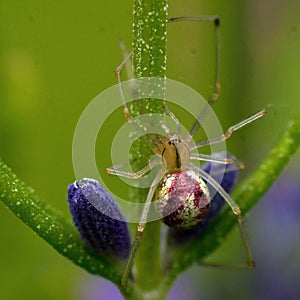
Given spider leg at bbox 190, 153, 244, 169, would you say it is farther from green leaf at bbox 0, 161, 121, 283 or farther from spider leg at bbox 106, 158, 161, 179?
green leaf at bbox 0, 161, 121, 283

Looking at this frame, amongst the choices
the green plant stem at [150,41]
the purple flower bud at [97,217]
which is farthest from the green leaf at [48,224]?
the green plant stem at [150,41]

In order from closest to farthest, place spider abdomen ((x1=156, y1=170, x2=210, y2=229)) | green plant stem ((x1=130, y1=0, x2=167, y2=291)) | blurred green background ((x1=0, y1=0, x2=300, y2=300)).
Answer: green plant stem ((x1=130, y1=0, x2=167, y2=291))
spider abdomen ((x1=156, y1=170, x2=210, y2=229))
blurred green background ((x1=0, y1=0, x2=300, y2=300))

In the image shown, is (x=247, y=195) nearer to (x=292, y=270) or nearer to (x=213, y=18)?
(x=213, y=18)

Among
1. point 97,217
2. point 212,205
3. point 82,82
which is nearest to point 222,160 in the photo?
point 212,205

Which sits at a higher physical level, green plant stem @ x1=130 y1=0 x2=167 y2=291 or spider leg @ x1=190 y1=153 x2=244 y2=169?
green plant stem @ x1=130 y1=0 x2=167 y2=291

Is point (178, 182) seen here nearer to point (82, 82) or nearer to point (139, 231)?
point (139, 231)

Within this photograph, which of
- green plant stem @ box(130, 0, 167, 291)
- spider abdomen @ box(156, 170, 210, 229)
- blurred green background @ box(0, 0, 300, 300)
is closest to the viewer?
green plant stem @ box(130, 0, 167, 291)

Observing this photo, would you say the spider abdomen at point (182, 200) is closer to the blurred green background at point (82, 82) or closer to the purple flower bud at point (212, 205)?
the purple flower bud at point (212, 205)

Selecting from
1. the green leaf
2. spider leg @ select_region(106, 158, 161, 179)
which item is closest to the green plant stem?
spider leg @ select_region(106, 158, 161, 179)
